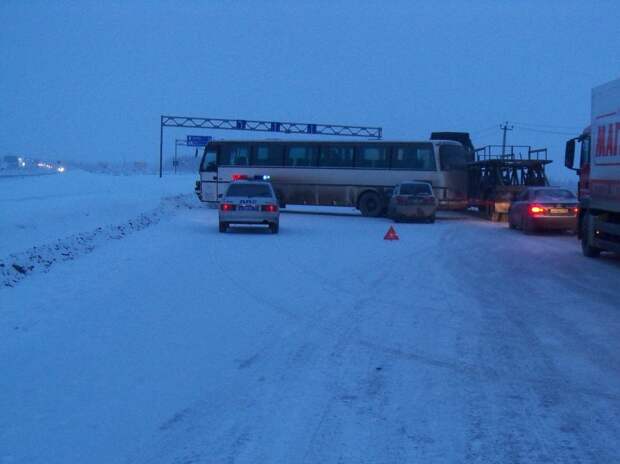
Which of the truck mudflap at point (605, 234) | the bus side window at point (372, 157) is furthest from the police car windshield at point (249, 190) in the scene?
the bus side window at point (372, 157)

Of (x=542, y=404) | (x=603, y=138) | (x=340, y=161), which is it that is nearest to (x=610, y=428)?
(x=542, y=404)

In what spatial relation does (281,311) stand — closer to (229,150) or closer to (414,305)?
(414,305)

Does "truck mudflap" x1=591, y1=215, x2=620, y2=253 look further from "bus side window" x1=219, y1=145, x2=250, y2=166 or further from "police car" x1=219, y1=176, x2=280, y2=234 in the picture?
"bus side window" x1=219, y1=145, x2=250, y2=166

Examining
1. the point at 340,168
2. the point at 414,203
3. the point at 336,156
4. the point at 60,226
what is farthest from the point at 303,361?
the point at 336,156

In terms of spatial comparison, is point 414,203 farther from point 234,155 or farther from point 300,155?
point 234,155

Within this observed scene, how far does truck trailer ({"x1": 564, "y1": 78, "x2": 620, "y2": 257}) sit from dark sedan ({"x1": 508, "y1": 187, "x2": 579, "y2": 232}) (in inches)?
218

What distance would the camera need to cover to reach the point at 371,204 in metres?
37.1

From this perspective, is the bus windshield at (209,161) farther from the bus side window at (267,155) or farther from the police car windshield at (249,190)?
the police car windshield at (249,190)

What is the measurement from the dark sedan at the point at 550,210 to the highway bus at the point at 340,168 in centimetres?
1027

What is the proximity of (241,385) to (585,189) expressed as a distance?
15654 millimetres

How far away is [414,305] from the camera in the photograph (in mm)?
11516

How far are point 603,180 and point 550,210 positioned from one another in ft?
24.9

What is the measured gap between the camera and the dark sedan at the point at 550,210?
2502cm

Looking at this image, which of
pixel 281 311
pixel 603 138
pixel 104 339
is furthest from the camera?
pixel 603 138
